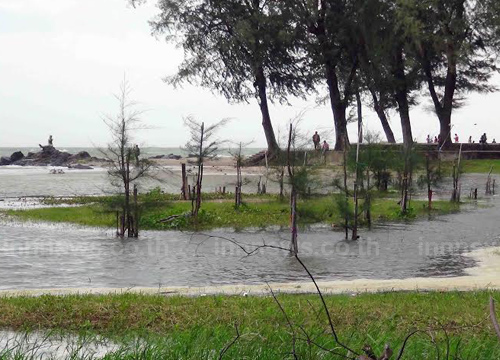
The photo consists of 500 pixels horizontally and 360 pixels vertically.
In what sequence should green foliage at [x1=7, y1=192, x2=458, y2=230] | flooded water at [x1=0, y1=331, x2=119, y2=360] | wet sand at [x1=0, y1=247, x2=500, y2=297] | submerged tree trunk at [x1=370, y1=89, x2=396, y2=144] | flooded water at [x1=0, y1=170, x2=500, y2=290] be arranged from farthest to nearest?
submerged tree trunk at [x1=370, y1=89, x2=396, y2=144] < green foliage at [x1=7, y1=192, x2=458, y2=230] < flooded water at [x1=0, y1=170, x2=500, y2=290] < wet sand at [x1=0, y1=247, x2=500, y2=297] < flooded water at [x1=0, y1=331, x2=119, y2=360]

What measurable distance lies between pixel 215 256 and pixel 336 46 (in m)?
34.4

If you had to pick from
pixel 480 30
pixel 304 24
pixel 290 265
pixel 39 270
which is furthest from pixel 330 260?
pixel 480 30

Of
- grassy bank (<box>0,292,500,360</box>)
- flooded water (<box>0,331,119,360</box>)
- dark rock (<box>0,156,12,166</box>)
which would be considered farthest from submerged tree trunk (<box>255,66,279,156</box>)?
flooded water (<box>0,331,119,360</box>)

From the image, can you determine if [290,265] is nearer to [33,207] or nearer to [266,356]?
[266,356]

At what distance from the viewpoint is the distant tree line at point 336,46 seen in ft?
153

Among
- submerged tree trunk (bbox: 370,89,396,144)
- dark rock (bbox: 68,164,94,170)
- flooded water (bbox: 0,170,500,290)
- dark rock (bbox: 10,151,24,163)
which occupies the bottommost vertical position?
flooded water (bbox: 0,170,500,290)

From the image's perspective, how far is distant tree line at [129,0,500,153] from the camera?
4656 centimetres

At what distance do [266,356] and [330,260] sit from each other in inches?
428

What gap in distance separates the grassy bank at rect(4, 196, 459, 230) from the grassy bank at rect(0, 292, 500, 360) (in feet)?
38.9

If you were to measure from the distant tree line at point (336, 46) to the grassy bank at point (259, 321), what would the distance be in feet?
119

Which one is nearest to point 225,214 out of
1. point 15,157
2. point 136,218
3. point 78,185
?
point 136,218

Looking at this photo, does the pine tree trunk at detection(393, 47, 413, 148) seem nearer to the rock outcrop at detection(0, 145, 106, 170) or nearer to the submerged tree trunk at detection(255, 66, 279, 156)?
the submerged tree trunk at detection(255, 66, 279, 156)

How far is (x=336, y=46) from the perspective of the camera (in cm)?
4894

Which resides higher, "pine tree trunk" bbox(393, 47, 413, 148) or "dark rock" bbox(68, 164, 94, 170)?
"pine tree trunk" bbox(393, 47, 413, 148)
